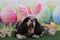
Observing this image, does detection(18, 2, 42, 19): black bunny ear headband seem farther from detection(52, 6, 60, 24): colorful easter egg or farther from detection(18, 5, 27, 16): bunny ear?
detection(52, 6, 60, 24): colorful easter egg

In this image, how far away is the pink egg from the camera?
1661 mm

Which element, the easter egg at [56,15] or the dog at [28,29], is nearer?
the dog at [28,29]

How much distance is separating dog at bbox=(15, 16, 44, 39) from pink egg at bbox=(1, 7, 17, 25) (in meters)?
0.20

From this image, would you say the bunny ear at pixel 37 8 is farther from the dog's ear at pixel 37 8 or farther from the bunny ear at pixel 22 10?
the bunny ear at pixel 22 10

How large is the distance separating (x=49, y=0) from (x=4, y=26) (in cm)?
54

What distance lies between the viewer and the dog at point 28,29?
4.75 feet

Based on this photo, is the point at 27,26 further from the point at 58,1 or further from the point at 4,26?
the point at 58,1

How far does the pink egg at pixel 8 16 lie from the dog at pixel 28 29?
0.20m

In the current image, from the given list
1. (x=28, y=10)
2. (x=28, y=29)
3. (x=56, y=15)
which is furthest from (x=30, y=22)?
(x=56, y=15)

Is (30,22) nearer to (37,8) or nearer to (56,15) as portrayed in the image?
(37,8)

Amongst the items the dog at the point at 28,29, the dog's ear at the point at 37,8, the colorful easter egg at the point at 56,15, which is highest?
the dog's ear at the point at 37,8

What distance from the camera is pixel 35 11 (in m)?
1.68

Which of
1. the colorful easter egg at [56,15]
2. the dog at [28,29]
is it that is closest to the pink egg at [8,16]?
the dog at [28,29]

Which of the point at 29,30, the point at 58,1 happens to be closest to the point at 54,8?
the point at 58,1
